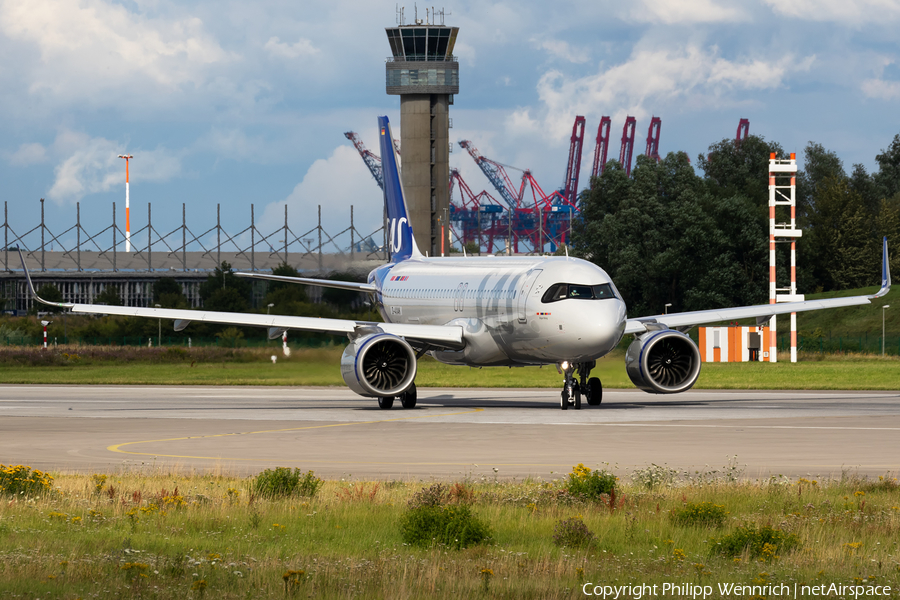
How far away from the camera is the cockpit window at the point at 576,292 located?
116 feet

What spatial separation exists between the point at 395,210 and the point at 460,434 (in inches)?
1010

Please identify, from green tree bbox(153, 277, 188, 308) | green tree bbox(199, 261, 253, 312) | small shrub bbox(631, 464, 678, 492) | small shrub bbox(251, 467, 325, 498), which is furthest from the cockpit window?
green tree bbox(153, 277, 188, 308)

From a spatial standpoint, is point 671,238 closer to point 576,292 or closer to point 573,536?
point 576,292

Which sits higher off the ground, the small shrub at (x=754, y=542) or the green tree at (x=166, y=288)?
the green tree at (x=166, y=288)

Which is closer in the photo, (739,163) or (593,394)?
(593,394)

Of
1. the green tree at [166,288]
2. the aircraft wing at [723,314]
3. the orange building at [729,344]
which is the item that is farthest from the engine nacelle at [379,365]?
the green tree at [166,288]

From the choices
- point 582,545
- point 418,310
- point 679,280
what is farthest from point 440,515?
point 679,280

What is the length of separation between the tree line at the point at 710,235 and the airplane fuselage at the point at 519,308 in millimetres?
71840

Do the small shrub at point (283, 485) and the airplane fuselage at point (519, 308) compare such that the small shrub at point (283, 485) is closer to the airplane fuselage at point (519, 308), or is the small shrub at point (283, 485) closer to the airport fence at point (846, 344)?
the airplane fuselage at point (519, 308)

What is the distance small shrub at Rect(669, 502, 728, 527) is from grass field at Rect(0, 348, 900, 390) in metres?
27.0

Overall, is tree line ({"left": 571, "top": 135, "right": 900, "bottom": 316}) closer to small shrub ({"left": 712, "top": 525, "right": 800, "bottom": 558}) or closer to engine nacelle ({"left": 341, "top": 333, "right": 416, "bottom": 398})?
engine nacelle ({"left": 341, "top": 333, "right": 416, "bottom": 398})

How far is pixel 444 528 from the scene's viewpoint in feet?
45.9

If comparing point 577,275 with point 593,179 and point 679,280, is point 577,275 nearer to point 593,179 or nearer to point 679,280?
point 679,280

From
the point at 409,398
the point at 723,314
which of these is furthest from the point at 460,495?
the point at 723,314
